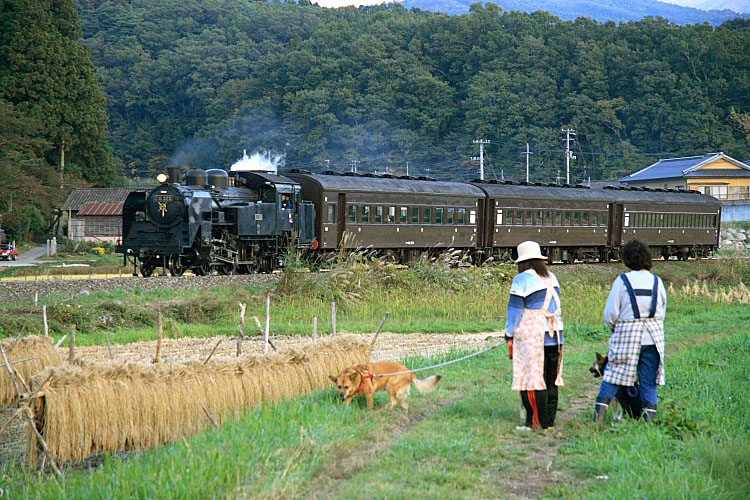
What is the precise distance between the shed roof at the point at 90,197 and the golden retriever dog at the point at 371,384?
5159cm

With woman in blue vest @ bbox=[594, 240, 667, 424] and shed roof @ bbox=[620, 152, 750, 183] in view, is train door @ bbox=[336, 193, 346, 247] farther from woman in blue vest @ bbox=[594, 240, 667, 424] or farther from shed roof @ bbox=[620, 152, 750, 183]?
shed roof @ bbox=[620, 152, 750, 183]

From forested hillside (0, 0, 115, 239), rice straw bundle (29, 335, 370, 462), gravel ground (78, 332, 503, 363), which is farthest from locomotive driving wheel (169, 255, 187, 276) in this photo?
forested hillside (0, 0, 115, 239)

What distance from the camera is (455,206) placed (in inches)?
1164

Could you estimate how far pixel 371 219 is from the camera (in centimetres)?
2628

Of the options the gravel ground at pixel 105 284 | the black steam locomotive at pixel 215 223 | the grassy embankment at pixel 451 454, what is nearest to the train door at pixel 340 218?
the black steam locomotive at pixel 215 223

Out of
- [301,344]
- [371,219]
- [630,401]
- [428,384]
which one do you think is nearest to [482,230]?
[371,219]

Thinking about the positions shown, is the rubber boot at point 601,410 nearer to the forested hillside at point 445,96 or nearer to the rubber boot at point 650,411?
the rubber boot at point 650,411

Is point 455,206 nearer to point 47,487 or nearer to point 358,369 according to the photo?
point 358,369

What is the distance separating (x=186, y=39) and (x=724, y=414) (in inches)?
3779

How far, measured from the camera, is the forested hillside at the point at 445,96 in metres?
74.2

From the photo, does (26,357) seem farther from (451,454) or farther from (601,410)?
(601,410)

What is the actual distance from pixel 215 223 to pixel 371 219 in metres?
6.06

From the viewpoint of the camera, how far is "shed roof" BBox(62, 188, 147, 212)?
185ft

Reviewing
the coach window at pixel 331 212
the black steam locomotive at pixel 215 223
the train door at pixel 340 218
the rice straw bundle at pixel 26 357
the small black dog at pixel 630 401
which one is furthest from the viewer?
the train door at pixel 340 218
